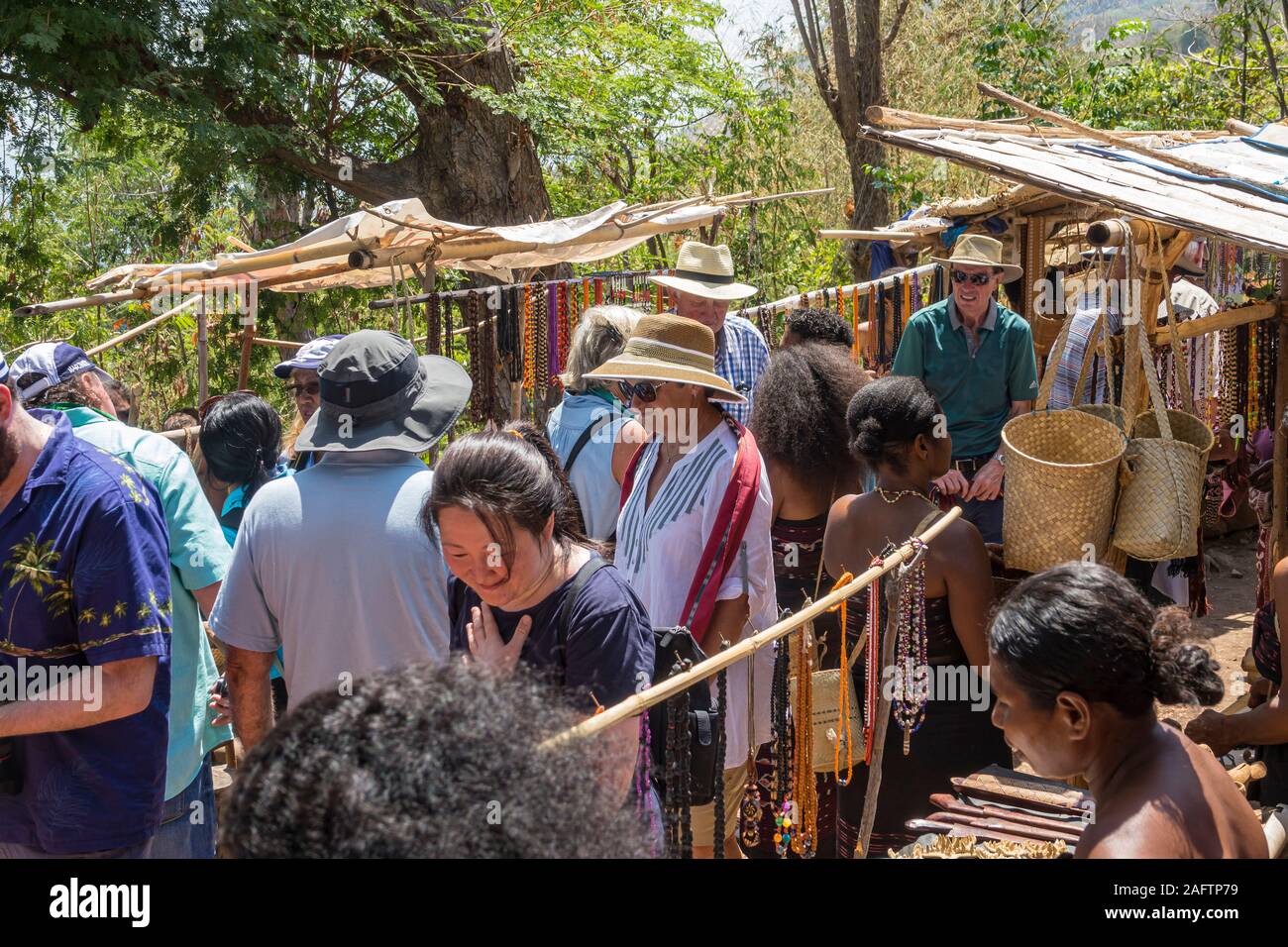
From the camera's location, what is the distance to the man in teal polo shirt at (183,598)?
3.13 metres

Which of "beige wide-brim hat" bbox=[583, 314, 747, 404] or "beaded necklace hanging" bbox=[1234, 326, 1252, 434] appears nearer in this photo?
"beige wide-brim hat" bbox=[583, 314, 747, 404]

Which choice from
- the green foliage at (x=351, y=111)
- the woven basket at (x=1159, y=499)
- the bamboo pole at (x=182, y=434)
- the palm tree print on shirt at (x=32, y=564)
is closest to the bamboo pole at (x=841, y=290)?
the green foliage at (x=351, y=111)

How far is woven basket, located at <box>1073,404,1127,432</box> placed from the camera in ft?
13.5

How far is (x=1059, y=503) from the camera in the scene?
12.8ft

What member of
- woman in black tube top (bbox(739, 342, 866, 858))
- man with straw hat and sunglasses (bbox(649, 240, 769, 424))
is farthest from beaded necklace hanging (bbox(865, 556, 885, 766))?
man with straw hat and sunglasses (bbox(649, 240, 769, 424))

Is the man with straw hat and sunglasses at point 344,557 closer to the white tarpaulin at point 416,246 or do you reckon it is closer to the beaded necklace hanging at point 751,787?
the beaded necklace hanging at point 751,787

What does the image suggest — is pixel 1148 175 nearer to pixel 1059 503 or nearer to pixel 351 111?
pixel 1059 503

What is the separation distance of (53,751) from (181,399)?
1152 centimetres

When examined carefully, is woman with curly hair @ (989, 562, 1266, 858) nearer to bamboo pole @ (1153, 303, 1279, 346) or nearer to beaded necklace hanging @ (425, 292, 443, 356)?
bamboo pole @ (1153, 303, 1279, 346)

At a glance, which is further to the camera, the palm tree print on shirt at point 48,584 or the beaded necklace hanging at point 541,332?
the beaded necklace hanging at point 541,332

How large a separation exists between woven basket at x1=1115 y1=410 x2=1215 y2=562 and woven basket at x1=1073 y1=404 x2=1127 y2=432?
0.15 metres

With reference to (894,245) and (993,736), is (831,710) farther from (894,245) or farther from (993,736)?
(894,245)

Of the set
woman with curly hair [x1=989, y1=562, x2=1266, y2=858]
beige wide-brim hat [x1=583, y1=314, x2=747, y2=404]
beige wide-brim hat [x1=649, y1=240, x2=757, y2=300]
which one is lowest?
woman with curly hair [x1=989, y1=562, x2=1266, y2=858]

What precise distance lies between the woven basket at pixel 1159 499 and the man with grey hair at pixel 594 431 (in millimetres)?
1752
